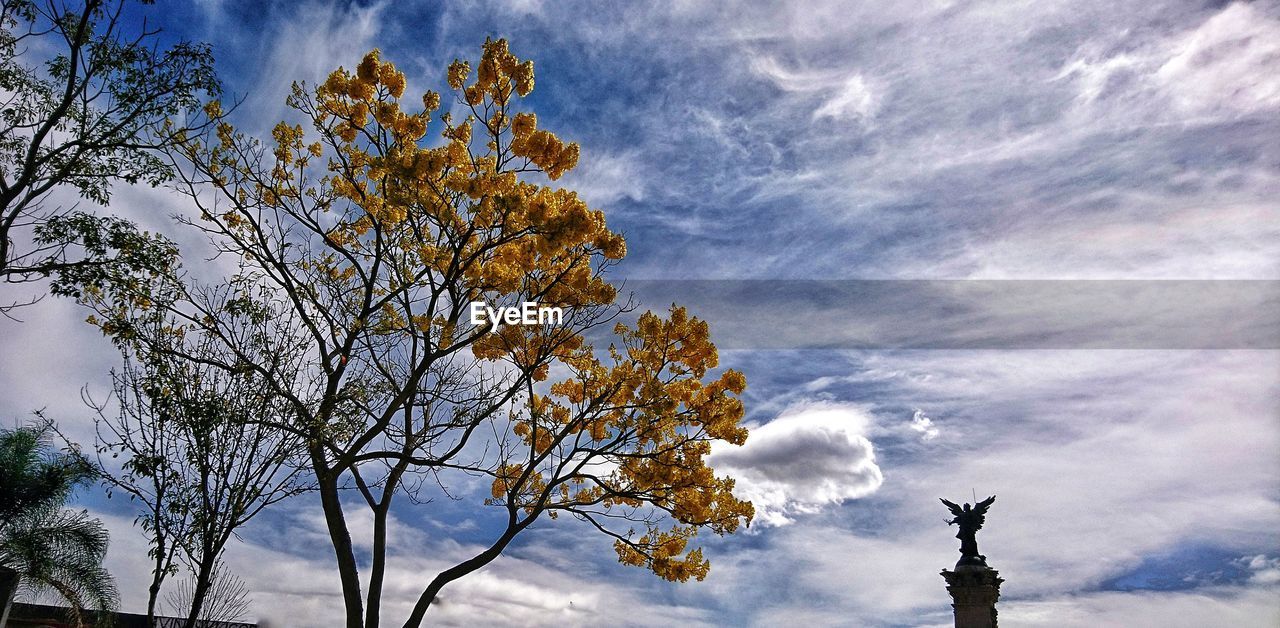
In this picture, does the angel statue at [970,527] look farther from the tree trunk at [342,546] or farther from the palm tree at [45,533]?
the palm tree at [45,533]

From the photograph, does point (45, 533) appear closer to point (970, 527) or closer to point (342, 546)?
point (342, 546)

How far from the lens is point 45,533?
16422 mm

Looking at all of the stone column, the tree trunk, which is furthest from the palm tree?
the stone column

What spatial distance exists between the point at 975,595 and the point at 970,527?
1.74m

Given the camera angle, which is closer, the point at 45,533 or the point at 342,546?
the point at 342,546

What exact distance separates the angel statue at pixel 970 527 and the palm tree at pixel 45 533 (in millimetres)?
18477

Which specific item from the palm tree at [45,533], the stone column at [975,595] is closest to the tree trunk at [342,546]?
the palm tree at [45,533]

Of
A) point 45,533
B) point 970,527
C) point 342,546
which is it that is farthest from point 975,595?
point 45,533

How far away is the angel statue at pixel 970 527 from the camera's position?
60.8 feet

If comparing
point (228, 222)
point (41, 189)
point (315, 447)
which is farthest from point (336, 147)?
point (315, 447)

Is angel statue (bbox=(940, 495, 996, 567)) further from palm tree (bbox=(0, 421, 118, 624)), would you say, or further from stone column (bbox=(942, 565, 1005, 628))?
palm tree (bbox=(0, 421, 118, 624))

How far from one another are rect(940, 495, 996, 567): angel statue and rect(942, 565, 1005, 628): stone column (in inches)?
13.5

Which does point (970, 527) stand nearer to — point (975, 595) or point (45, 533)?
point (975, 595)

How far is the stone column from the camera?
17641mm
